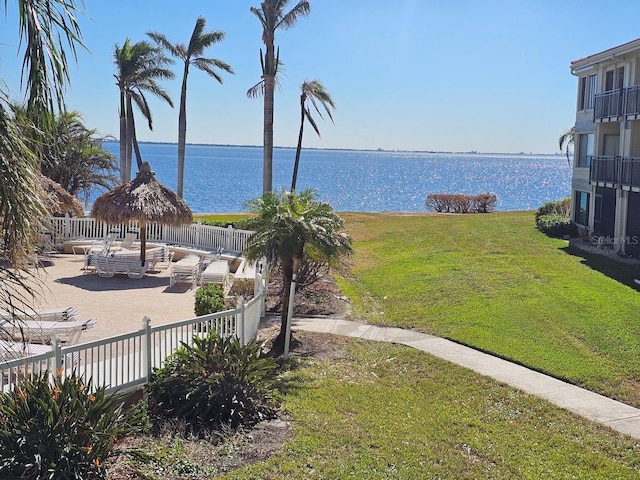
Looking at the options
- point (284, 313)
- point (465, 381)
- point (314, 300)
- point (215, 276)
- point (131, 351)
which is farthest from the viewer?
point (215, 276)

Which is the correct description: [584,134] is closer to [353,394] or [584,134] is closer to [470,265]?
[470,265]

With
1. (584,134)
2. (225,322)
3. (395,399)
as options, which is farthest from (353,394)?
(584,134)

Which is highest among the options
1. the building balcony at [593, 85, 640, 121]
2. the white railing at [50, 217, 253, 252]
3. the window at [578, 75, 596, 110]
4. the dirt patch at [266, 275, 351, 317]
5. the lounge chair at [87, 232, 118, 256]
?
the window at [578, 75, 596, 110]

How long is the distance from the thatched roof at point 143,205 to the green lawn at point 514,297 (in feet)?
19.9

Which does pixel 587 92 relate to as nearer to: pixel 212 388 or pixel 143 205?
pixel 143 205

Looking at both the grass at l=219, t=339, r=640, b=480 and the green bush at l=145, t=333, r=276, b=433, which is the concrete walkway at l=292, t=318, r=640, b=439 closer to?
the grass at l=219, t=339, r=640, b=480

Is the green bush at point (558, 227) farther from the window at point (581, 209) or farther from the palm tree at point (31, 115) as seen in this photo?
the palm tree at point (31, 115)

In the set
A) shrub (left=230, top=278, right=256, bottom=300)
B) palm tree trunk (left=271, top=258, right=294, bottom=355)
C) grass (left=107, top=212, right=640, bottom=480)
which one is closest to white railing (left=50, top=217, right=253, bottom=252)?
grass (left=107, top=212, right=640, bottom=480)

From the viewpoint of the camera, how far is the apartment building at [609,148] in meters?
23.0

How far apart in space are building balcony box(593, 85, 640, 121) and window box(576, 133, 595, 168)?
6.99 ft

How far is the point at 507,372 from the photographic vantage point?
12180mm

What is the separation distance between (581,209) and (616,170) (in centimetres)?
457

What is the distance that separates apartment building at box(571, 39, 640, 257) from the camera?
2303 cm

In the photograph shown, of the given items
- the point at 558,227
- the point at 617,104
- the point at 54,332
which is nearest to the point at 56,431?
the point at 54,332
